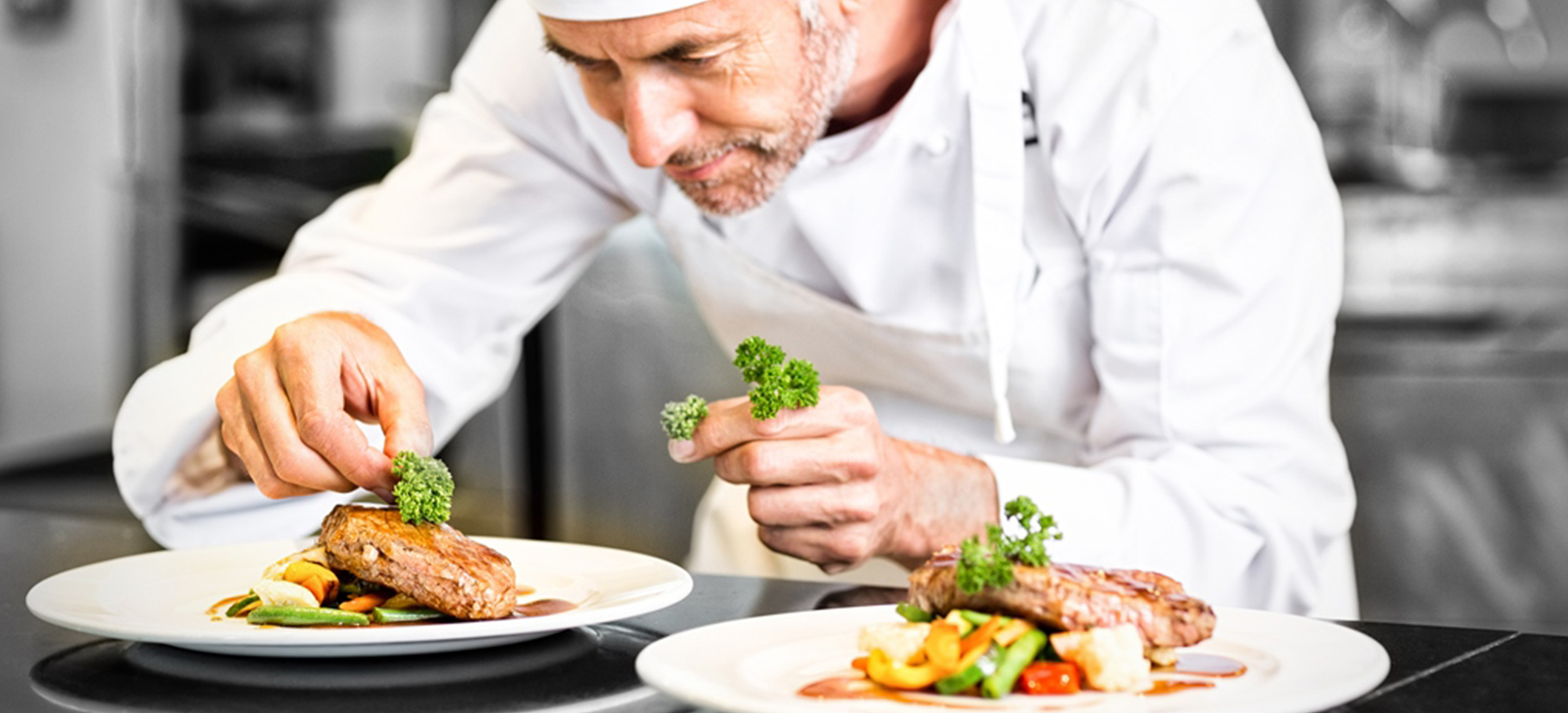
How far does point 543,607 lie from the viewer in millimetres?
1279

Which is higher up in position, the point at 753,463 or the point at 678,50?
the point at 678,50

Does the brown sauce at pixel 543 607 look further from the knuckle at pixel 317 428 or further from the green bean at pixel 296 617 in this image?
the knuckle at pixel 317 428

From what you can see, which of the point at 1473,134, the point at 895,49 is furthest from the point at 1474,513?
the point at 1473,134

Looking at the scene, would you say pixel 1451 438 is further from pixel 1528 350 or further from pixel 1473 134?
pixel 1473 134

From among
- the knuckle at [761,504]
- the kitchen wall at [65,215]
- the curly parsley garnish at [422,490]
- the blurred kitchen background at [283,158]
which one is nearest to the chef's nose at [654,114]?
the knuckle at [761,504]

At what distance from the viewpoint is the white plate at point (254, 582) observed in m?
1.08

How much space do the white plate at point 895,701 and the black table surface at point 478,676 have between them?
4cm

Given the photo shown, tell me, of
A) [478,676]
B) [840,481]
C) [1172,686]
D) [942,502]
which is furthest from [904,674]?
[942,502]

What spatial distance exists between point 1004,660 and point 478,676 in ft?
1.15

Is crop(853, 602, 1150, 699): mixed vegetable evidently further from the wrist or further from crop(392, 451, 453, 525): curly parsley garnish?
the wrist

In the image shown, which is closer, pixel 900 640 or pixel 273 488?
pixel 900 640

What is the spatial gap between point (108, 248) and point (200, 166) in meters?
0.41

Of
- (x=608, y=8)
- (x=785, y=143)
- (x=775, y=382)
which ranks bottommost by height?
(x=775, y=382)

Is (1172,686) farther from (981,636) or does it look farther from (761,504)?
(761,504)
